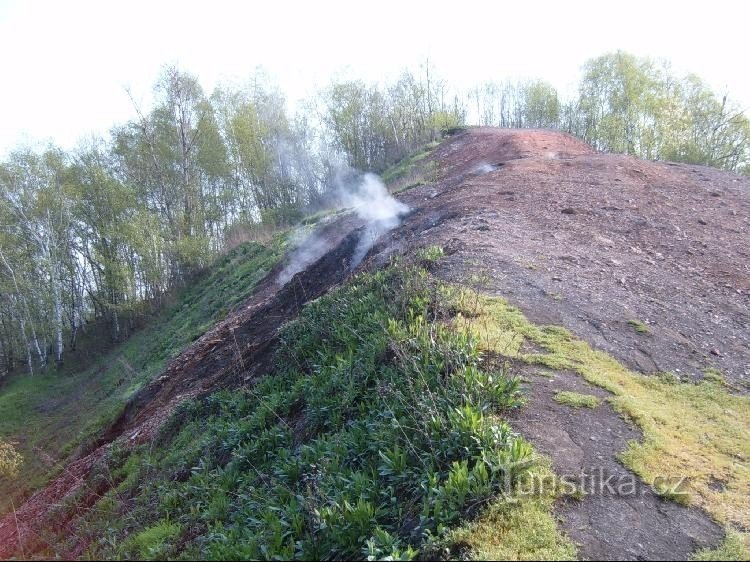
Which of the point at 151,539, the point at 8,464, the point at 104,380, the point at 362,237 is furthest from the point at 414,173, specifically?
the point at 151,539

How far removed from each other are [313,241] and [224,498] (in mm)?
12002

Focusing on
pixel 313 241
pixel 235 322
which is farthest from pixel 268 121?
pixel 235 322

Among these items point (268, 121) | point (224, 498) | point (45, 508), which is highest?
point (268, 121)

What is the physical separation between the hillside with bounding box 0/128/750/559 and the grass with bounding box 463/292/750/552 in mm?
21

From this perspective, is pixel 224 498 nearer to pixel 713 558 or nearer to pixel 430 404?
pixel 430 404

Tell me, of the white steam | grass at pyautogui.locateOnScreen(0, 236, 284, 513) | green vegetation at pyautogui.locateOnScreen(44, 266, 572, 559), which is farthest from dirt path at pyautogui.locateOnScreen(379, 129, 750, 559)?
grass at pyautogui.locateOnScreen(0, 236, 284, 513)

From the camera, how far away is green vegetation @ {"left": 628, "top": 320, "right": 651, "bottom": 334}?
18.1 ft

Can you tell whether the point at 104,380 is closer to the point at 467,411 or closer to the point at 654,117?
the point at 467,411

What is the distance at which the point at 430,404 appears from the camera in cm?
382

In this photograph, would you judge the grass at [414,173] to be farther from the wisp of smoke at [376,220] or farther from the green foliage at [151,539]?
the green foliage at [151,539]

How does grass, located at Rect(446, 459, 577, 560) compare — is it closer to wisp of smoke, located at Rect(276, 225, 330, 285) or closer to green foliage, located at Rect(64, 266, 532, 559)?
green foliage, located at Rect(64, 266, 532, 559)

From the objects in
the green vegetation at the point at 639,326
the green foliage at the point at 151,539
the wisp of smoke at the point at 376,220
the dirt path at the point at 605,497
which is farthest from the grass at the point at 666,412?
the wisp of smoke at the point at 376,220

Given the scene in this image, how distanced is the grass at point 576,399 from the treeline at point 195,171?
70.7 ft

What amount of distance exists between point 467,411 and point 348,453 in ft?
3.54
